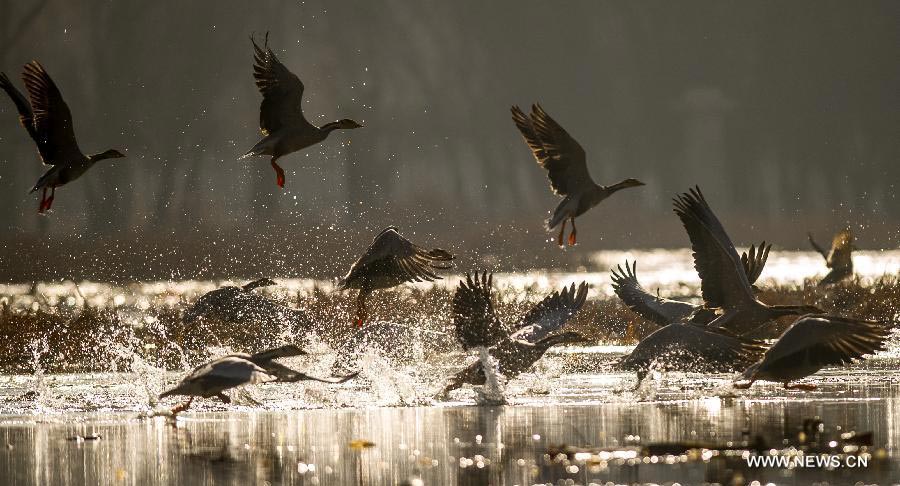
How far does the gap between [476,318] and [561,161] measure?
3336mm

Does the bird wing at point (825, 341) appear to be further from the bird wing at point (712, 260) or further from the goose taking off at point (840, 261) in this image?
the goose taking off at point (840, 261)

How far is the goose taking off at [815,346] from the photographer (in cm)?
1412

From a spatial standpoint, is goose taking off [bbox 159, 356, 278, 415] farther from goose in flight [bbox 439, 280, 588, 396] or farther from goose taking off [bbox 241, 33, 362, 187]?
goose taking off [bbox 241, 33, 362, 187]

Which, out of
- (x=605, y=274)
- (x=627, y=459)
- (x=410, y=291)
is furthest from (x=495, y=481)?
(x=605, y=274)

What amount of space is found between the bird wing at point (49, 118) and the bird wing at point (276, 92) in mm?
2176

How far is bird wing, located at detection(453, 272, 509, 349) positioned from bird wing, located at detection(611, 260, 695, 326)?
2.61 metres

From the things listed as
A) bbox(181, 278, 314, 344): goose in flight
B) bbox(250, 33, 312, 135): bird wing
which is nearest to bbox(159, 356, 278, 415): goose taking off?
bbox(181, 278, 314, 344): goose in flight

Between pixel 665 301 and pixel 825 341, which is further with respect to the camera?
pixel 665 301

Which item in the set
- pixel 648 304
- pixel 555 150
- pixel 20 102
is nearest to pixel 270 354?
pixel 20 102

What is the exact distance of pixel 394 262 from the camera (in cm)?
1705

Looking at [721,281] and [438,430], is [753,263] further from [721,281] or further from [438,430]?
[438,430]

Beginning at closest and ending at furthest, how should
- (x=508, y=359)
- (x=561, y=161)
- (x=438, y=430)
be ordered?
1. (x=438, y=430)
2. (x=508, y=359)
3. (x=561, y=161)

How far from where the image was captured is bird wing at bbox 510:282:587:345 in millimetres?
16562

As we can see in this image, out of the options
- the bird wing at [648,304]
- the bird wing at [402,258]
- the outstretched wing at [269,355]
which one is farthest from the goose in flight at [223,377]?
the bird wing at [648,304]
